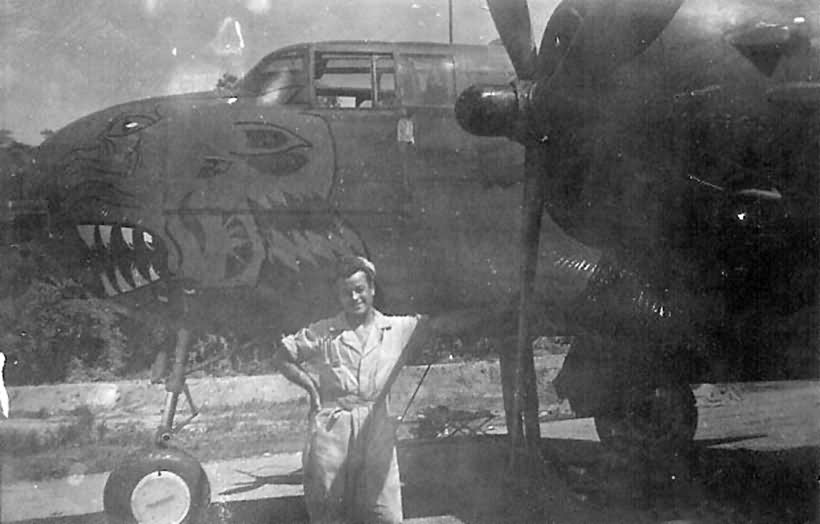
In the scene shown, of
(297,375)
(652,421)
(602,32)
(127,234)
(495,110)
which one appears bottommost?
(652,421)

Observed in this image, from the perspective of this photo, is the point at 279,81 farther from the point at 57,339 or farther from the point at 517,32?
the point at 57,339

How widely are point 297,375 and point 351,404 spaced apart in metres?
0.31

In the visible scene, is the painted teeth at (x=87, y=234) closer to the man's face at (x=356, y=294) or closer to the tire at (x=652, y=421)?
the man's face at (x=356, y=294)


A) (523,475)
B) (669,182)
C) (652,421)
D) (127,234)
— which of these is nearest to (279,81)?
(127,234)

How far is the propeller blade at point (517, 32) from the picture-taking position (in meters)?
5.36

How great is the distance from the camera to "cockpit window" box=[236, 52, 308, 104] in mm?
6066

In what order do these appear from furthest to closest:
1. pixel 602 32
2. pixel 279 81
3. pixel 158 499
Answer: pixel 279 81 → pixel 158 499 → pixel 602 32

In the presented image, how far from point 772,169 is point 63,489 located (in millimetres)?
5786

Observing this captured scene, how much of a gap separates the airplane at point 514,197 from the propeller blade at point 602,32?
0.05 feet

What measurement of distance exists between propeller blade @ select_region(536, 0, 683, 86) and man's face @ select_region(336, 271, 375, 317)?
1624 millimetres

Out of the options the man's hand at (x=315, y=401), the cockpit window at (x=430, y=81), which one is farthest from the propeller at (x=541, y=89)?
the man's hand at (x=315, y=401)

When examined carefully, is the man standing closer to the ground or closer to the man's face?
the man's face

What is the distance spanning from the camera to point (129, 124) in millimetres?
5684

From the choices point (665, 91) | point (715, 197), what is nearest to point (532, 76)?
point (665, 91)
